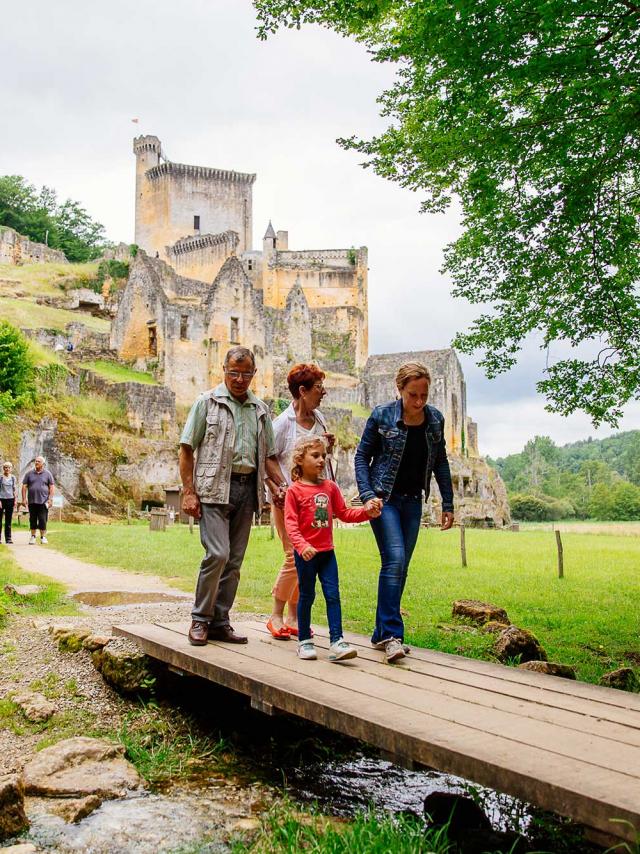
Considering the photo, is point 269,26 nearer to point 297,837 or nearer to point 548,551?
point 297,837

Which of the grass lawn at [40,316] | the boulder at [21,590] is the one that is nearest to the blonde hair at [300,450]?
the boulder at [21,590]

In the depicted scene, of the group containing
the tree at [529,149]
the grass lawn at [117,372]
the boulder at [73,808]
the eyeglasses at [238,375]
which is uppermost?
the grass lawn at [117,372]

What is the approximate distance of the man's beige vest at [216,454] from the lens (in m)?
5.62

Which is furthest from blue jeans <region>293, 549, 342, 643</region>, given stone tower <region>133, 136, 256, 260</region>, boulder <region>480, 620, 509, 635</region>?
stone tower <region>133, 136, 256, 260</region>

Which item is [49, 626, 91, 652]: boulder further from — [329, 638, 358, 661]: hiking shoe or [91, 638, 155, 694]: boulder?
[329, 638, 358, 661]: hiking shoe

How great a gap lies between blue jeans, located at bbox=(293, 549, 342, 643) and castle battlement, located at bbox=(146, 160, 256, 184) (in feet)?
236

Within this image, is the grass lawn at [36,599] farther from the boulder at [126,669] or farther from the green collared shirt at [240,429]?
the green collared shirt at [240,429]

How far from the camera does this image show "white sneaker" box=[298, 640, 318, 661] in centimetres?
522

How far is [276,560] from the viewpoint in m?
16.2

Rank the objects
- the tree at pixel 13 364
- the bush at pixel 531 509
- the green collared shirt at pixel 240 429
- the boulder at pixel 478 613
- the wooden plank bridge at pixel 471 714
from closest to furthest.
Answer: the wooden plank bridge at pixel 471 714, the green collared shirt at pixel 240 429, the boulder at pixel 478 613, the tree at pixel 13 364, the bush at pixel 531 509

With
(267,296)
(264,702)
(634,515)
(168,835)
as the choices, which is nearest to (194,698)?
(264,702)

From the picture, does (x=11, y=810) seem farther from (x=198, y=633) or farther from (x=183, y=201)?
(x=183, y=201)

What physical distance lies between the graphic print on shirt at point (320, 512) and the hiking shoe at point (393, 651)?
0.89 m

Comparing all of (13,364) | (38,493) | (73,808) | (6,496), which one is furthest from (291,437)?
(13,364)
